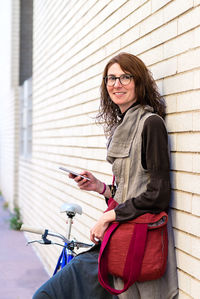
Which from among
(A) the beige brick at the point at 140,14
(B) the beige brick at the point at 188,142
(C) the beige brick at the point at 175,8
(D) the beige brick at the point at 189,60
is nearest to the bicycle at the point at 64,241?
(B) the beige brick at the point at 188,142

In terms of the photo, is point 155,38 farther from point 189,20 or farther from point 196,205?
point 196,205

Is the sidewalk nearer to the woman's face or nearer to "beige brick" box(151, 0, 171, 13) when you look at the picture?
the woman's face

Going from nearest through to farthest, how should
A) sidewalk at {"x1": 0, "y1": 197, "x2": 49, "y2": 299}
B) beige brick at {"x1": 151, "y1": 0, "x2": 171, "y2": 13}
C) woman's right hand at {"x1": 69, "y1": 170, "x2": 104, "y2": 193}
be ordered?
beige brick at {"x1": 151, "y1": 0, "x2": 171, "y2": 13} < woman's right hand at {"x1": 69, "y1": 170, "x2": 104, "y2": 193} < sidewalk at {"x1": 0, "y1": 197, "x2": 49, "y2": 299}

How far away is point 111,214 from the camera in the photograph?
2.63 m

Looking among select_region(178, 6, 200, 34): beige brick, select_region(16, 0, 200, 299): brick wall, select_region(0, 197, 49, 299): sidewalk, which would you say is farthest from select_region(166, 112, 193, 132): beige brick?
select_region(0, 197, 49, 299): sidewalk

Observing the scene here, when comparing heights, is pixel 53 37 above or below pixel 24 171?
above

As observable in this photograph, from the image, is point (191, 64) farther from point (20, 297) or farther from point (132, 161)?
point (20, 297)

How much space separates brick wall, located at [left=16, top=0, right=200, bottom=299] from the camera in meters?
2.64

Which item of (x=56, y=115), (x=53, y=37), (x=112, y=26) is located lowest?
(x=56, y=115)

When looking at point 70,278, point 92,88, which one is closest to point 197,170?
point 70,278

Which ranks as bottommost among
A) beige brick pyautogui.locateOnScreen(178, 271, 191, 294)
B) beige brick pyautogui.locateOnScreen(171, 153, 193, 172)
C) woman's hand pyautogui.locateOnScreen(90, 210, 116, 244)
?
beige brick pyautogui.locateOnScreen(178, 271, 191, 294)

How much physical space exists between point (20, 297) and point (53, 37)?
3.63 metres

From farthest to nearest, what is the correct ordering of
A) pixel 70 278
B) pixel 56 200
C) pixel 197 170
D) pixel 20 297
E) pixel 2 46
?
pixel 2 46 → pixel 56 200 → pixel 20 297 → pixel 70 278 → pixel 197 170

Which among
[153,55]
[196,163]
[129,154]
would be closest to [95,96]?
[153,55]
